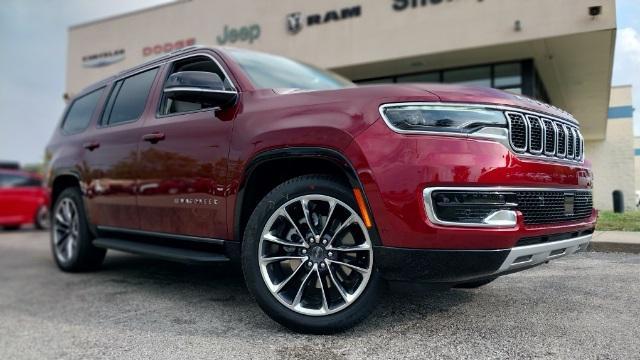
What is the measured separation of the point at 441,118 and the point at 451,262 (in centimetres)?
73

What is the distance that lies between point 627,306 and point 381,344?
66.9 inches

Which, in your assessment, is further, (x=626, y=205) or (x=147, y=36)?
(x=147, y=36)

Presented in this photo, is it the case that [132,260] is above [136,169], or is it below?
below

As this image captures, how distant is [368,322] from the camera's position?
3.05 meters

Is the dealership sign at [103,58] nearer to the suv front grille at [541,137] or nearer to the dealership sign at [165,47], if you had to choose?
the dealership sign at [165,47]

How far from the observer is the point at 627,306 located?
3.22m

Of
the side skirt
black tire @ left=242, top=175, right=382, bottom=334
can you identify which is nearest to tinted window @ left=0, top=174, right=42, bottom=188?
the side skirt

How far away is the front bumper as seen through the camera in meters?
2.51

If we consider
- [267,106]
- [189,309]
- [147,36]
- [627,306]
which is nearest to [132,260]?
[189,309]

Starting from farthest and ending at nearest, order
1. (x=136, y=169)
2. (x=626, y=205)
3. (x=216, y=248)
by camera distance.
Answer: (x=626, y=205) < (x=136, y=169) < (x=216, y=248)

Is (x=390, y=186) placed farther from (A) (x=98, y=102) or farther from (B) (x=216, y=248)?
(A) (x=98, y=102)

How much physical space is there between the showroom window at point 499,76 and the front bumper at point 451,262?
37.9 feet

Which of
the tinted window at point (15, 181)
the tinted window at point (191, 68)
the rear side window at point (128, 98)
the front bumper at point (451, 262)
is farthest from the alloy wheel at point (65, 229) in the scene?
the tinted window at point (15, 181)

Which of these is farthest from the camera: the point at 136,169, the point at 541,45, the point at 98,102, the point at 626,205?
the point at 541,45
